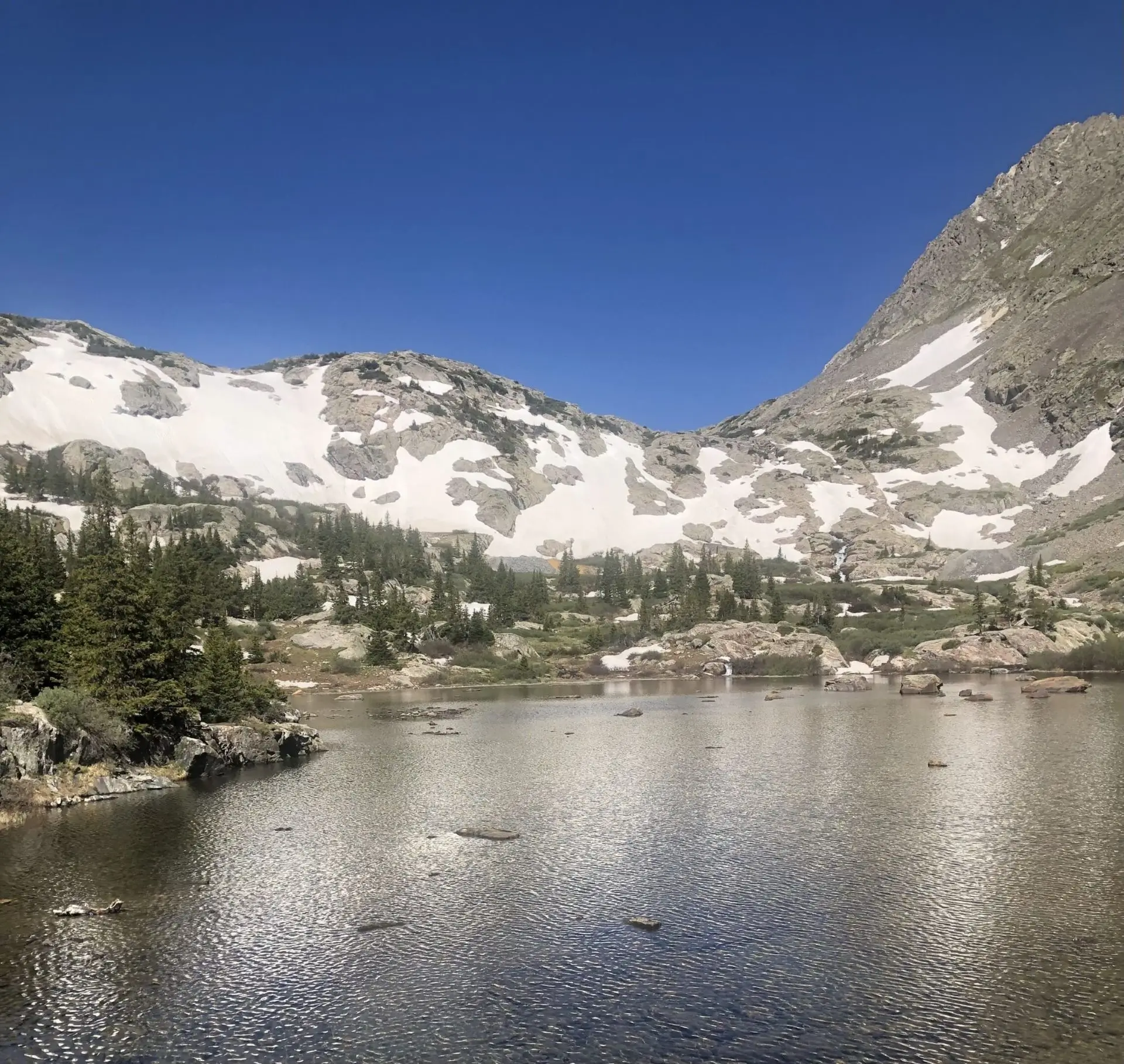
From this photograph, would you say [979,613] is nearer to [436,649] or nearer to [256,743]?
[436,649]

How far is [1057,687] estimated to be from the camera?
73938mm

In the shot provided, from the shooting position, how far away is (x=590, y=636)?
468ft

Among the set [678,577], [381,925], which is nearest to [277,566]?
[678,577]

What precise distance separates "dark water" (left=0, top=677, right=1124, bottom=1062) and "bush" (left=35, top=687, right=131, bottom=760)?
4118 mm

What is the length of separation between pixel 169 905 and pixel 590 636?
12052 cm

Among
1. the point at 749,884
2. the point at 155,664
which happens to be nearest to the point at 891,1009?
the point at 749,884

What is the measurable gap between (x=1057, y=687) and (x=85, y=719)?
247 feet

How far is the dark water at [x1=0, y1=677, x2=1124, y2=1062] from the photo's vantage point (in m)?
15.6

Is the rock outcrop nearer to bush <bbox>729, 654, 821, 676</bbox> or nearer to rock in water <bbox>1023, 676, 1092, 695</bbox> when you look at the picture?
bush <bbox>729, 654, 821, 676</bbox>

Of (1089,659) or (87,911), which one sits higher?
(1089,659)

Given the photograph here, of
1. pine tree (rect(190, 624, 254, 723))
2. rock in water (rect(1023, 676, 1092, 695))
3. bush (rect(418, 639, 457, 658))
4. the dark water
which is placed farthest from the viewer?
bush (rect(418, 639, 457, 658))

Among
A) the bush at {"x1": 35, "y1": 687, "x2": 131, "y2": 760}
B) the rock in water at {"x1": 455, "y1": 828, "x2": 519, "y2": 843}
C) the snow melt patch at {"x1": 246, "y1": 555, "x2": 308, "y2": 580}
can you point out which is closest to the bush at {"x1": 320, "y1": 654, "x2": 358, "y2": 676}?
the snow melt patch at {"x1": 246, "y1": 555, "x2": 308, "y2": 580}

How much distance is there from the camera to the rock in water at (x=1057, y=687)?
72.9 meters

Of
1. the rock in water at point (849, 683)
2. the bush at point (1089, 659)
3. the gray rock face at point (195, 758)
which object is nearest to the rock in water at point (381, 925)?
the gray rock face at point (195, 758)
